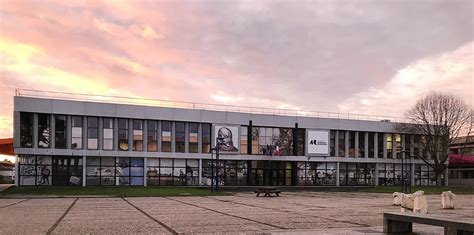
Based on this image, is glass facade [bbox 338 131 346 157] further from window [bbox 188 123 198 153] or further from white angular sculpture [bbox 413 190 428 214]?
white angular sculpture [bbox 413 190 428 214]

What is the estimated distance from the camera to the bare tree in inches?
2474

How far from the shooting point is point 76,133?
176 feet

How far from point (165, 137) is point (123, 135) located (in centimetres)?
471

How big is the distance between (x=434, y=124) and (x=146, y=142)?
3478 centimetres

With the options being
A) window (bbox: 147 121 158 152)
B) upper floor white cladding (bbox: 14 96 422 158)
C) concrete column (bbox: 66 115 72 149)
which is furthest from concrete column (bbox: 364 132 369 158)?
concrete column (bbox: 66 115 72 149)

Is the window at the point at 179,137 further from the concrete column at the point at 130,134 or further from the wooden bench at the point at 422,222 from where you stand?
the wooden bench at the point at 422,222

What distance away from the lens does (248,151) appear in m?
62.0

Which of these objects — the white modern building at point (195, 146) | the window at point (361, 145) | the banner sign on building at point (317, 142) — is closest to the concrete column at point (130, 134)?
the white modern building at point (195, 146)

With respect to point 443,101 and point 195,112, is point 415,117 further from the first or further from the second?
point 195,112

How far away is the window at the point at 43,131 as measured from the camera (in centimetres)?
5243

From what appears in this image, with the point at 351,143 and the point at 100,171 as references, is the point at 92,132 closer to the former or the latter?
the point at 100,171

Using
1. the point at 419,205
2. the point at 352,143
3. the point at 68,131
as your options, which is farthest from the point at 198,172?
the point at 419,205

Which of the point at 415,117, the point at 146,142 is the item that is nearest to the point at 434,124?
the point at 415,117

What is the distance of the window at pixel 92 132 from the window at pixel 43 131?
4002 millimetres
